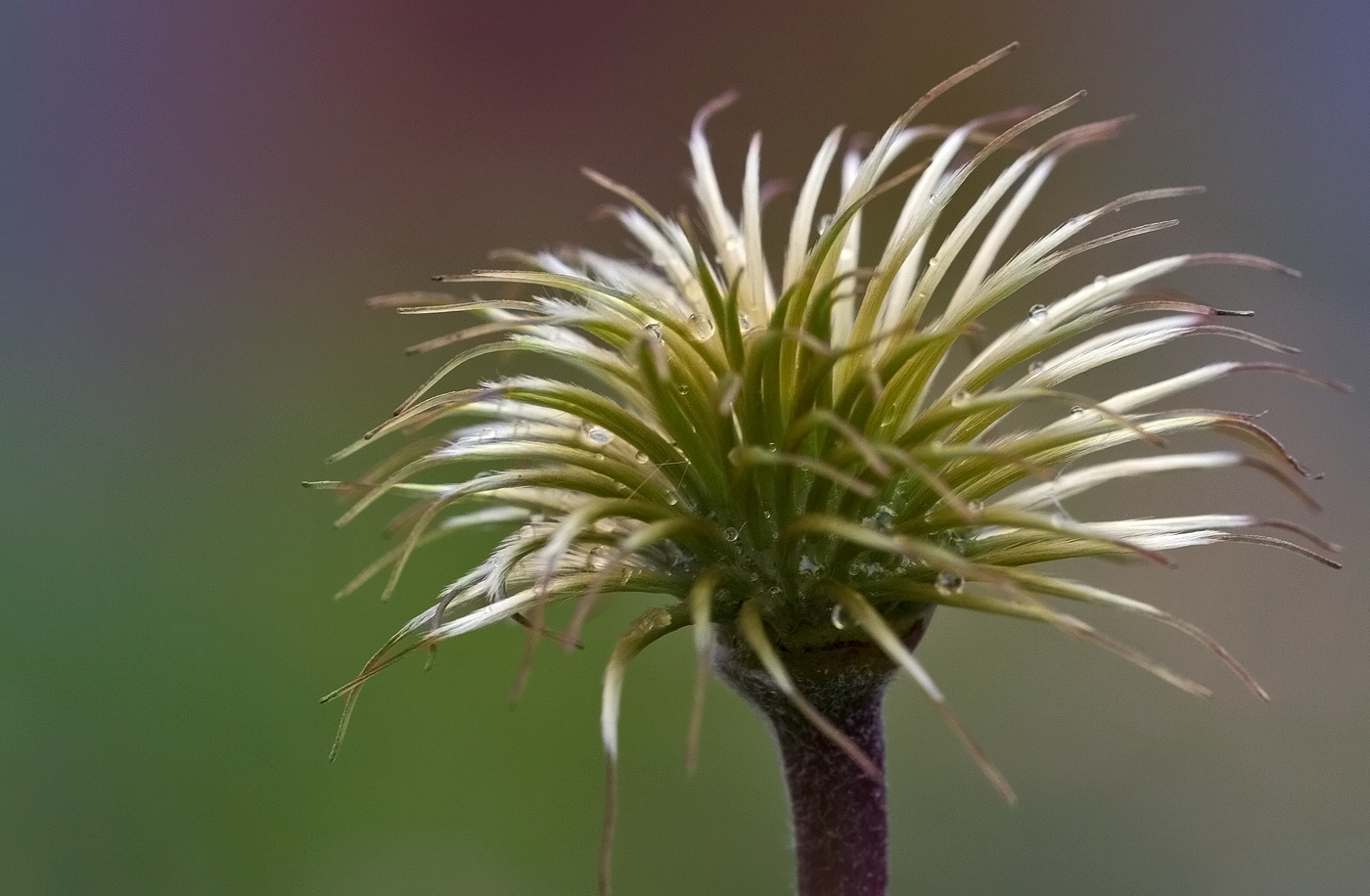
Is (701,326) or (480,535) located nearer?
(701,326)

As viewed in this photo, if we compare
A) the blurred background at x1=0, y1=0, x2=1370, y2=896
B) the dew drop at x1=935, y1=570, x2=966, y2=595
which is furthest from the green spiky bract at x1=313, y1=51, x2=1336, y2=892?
the blurred background at x1=0, y1=0, x2=1370, y2=896

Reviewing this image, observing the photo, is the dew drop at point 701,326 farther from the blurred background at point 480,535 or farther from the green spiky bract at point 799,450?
the blurred background at point 480,535

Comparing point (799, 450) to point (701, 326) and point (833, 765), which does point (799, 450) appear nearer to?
point (701, 326)

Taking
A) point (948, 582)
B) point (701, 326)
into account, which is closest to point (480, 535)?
→ point (701, 326)

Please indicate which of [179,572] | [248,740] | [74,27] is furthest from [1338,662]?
[74,27]

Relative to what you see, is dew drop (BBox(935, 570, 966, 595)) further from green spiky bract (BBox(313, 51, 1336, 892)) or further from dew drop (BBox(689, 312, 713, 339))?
dew drop (BBox(689, 312, 713, 339))

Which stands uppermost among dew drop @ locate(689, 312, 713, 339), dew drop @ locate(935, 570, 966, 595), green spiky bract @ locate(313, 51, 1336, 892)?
dew drop @ locate(689, 312, 713, 339)

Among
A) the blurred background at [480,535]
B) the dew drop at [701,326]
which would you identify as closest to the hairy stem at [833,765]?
the dew drop at [701,326]
